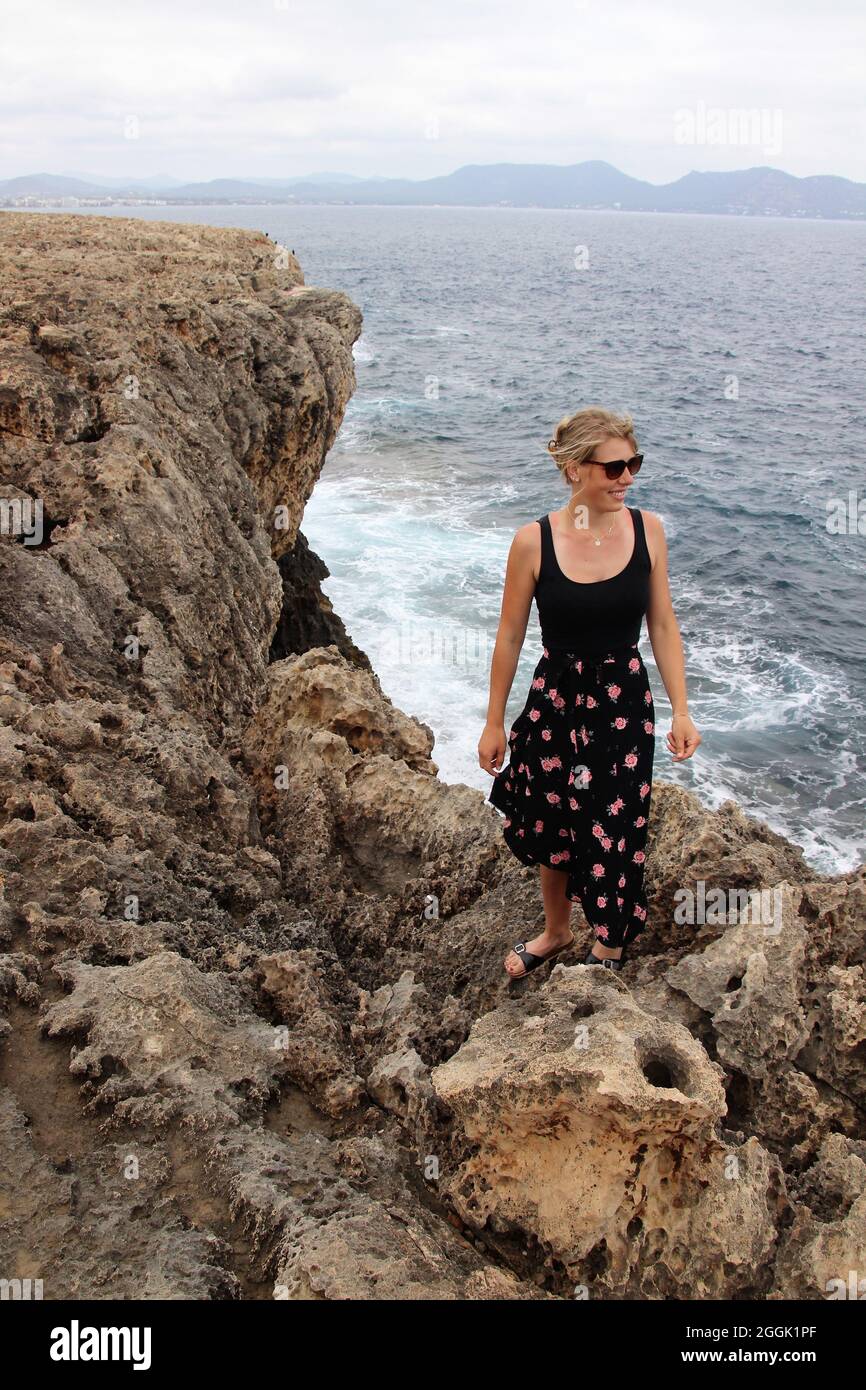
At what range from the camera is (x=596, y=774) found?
13.8 ft

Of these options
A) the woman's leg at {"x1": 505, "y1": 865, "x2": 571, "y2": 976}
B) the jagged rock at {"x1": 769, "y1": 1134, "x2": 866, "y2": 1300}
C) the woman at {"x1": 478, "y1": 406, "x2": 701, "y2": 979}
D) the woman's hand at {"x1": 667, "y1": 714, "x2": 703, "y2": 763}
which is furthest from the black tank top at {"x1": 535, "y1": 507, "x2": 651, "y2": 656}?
the jagged rock at {"x1": 769, "y1": 1134, "x2": 866, "y2": 1300}

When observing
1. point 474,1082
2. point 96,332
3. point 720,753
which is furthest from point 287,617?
point 474,1082

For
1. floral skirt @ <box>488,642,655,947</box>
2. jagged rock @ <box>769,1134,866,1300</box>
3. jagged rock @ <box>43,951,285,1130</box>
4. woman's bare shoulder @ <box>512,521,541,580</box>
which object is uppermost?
woman's bare shoulder @ <box>512,521,541,580</box>

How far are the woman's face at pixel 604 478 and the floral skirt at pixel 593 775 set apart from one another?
0.63 meters

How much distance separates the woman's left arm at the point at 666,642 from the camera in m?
4.10

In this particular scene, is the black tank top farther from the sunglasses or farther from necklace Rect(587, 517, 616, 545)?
the sunglasses

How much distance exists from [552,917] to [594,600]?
1570 millimetres

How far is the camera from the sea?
18250mm

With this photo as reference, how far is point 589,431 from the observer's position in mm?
3852

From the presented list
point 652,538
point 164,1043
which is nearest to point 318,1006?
point 164,1043

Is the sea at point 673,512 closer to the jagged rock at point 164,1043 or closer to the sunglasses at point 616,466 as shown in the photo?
the jagged rock at point 164,1043

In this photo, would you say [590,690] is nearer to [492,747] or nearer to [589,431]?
[492,747]

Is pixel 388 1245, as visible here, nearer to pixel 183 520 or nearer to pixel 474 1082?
pixel 474 1082

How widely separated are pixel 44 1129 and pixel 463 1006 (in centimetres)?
189
